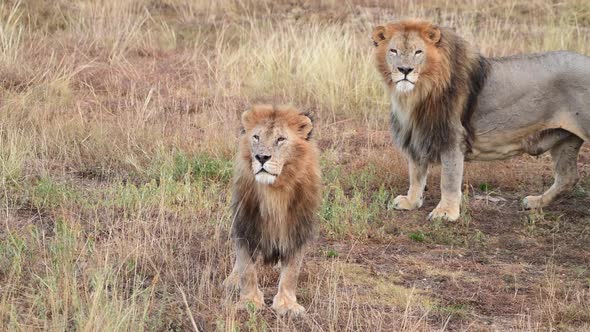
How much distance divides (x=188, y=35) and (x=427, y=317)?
9438mm

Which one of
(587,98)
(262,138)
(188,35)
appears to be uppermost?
(262,138)

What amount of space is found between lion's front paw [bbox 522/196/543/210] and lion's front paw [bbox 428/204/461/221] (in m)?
0.70

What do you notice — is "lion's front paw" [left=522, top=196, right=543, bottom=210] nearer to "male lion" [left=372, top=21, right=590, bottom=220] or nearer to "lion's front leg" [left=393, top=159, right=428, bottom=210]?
"male lion" [left=372, top=21, right=590, bottom=220]

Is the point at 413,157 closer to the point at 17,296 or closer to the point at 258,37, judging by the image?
the point at 17,296

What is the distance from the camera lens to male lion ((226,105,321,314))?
4375mm

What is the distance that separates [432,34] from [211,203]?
1803mm

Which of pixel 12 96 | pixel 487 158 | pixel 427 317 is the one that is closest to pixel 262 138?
pixel 427 317

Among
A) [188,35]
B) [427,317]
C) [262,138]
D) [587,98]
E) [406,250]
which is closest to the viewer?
[262,138]

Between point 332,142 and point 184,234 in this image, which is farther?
point 332,142

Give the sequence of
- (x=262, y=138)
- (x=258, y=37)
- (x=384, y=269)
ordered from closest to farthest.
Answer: (x=262, y=138), (x=384, y=269), (x=258, y=37)

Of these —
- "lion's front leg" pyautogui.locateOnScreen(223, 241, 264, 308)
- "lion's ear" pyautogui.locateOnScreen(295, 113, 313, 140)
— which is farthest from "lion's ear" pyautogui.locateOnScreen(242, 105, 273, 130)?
"lion's front leg" pyautogui.locateOnScreen(223, 241, 264, 308)

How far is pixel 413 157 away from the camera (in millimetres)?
6723

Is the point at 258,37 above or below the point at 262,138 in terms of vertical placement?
below

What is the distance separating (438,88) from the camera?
6.43 m
